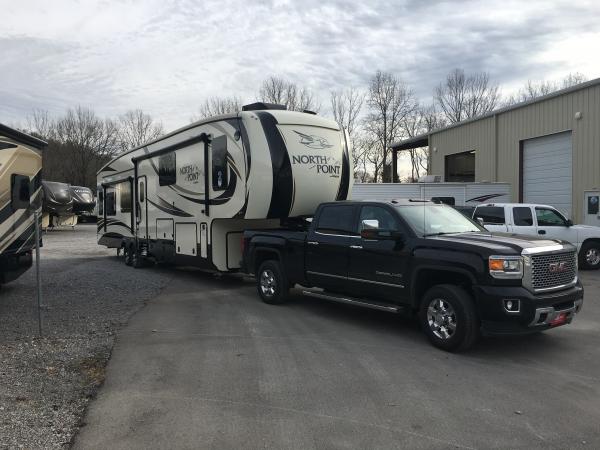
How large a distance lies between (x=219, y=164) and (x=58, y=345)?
5.22 meters

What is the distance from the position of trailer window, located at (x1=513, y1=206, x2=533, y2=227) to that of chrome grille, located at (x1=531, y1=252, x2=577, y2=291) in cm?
737

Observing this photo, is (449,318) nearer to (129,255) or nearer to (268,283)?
(268,283)

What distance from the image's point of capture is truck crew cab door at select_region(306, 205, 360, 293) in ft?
25.8

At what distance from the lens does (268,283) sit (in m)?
9.37

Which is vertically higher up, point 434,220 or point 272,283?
point 434,220

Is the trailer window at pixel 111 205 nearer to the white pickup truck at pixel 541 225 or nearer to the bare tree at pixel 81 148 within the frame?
the white pickup truck at pixel 541 225

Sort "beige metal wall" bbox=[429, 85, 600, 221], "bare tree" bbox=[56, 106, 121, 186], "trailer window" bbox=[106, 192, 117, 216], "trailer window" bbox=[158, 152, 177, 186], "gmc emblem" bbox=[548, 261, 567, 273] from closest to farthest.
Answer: "gmc emblem" bbox=[548, 261, 567, 273], "trailer window" bbox=[158, 152, 177, 186], "trailer window" bbox=[106, 192, 117, 216], "beige metal wall" bbox=[429, 85, 600, 221], "bare tree" bbox=[56, 106, 121, 186]

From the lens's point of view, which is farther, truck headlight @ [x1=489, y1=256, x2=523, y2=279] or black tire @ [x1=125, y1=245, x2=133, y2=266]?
black tire @ [x1=125, y1=245, x2=133, y2=266]

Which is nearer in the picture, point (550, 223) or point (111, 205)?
point (550, 223)

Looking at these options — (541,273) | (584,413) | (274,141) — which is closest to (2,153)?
(274,141)

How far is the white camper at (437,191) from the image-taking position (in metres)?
21.6

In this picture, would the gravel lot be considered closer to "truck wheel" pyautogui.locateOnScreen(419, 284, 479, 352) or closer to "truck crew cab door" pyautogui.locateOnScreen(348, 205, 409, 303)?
Answer: "truck crew cab door" pyautogui.locateOnScreen(348, 205, 409, 303)

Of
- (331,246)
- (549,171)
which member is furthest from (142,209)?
(549,171)

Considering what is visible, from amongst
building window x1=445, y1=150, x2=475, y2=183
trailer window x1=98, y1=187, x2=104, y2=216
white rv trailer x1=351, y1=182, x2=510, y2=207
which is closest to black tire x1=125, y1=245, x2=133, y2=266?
trailer window x1=98, y1=187, x2=104, y2=216
